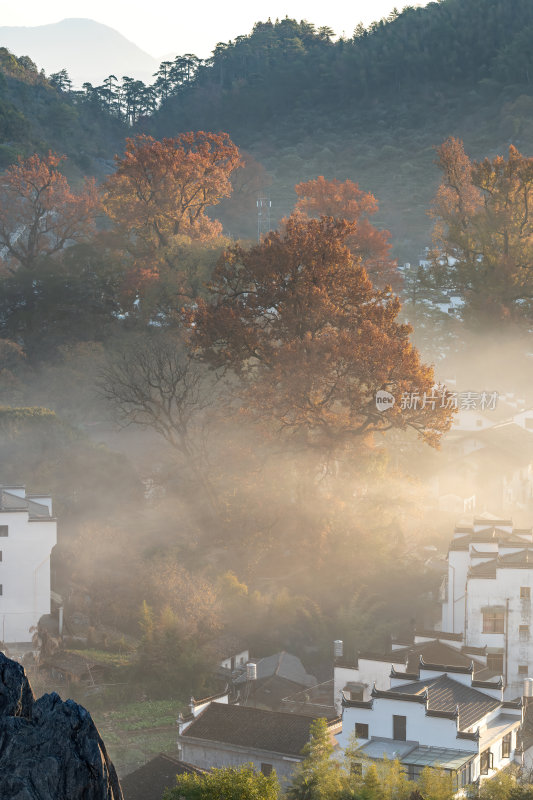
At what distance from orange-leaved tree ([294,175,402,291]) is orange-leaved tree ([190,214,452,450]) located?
322 inches

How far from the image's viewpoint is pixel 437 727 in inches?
706

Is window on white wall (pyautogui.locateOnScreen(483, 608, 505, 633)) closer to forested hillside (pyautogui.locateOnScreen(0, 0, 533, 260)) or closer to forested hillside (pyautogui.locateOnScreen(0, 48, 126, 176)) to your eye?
forested hillside (pyautogui.locateOnScreen(0, 48, 126, 176))

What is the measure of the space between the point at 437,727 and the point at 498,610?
5.92 meters

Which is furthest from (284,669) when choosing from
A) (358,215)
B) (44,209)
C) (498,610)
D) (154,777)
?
(44,209)

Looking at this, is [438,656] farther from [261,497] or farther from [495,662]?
[261,497]

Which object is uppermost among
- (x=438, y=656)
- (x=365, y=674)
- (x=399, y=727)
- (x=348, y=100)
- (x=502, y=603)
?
(x=348, y=100)

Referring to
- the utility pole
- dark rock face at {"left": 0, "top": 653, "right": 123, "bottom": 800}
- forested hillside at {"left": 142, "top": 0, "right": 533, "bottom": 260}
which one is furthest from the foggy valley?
forested hillside at {"left": 142, "top": 0, "right": 533, "bottom": 260}

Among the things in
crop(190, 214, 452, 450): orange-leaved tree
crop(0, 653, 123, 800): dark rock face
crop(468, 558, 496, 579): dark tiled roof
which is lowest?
crop(468, 558, 496, 579): dark tiled roof

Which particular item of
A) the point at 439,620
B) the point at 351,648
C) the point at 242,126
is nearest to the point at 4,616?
the point at 351,648

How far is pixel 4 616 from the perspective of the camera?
944 inches

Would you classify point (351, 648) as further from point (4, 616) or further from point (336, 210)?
point (336, 210)

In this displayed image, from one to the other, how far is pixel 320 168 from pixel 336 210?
3156cm

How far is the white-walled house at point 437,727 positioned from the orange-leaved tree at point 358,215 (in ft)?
54.9

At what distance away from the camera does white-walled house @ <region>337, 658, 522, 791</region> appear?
57.0 ft
